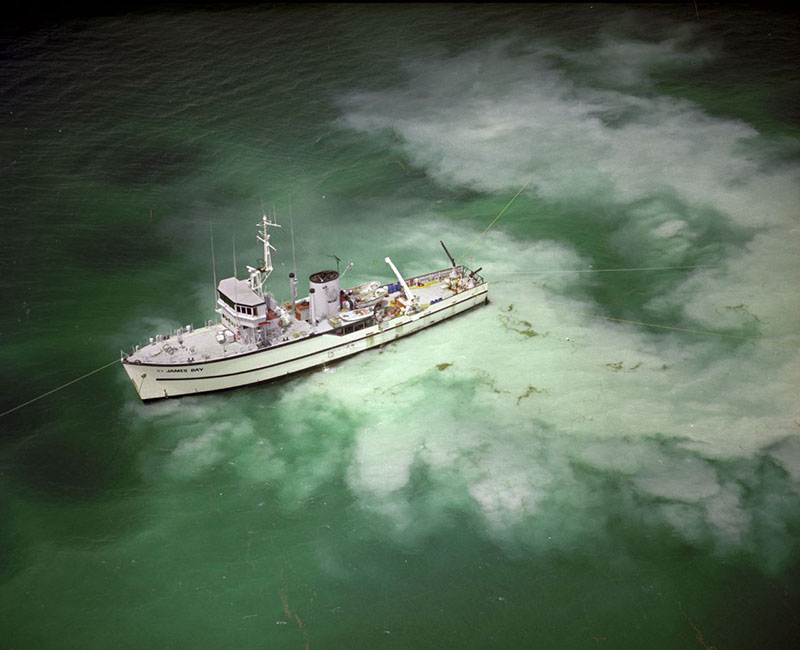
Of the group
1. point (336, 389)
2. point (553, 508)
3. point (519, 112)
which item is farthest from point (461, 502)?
point (519, 112)

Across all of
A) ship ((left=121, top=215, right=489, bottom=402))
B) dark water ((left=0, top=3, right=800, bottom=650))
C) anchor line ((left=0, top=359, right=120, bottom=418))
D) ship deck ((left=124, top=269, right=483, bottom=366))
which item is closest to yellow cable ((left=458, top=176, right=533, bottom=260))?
dark water ((left=0, top=3, right=800, bottom=650))

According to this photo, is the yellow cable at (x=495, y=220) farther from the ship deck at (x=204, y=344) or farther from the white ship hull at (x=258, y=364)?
the ship deck at (x=204, y=344)

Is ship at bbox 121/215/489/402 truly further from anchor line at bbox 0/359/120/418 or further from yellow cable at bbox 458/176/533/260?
yellow cable at bbox 458/176/533/260

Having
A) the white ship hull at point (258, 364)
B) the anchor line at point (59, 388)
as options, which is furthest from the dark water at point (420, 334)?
the white ship hull at point (258, 364)

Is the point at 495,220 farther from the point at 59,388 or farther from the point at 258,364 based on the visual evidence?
the point at 59,388

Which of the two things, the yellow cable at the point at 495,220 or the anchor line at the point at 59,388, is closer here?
the anchor line at the point at 59,388

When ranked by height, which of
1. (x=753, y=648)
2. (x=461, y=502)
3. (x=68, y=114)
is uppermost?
(x=68, y=114)

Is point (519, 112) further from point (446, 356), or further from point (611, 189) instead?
point (446, 356)
